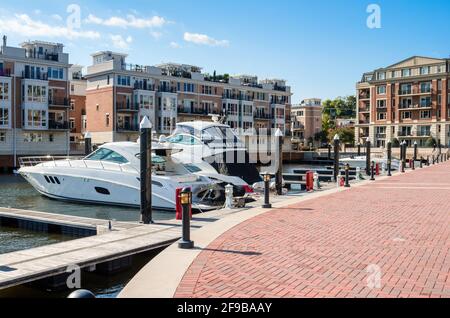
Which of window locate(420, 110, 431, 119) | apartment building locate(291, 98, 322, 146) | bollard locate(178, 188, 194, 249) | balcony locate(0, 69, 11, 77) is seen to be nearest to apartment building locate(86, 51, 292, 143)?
balcony locate(0, 69, 11, 77)

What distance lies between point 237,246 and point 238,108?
6836 centimetres

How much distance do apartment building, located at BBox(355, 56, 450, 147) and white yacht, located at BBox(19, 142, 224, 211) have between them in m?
72.3

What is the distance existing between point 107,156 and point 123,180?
5.71 ft

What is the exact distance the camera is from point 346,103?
14000cm

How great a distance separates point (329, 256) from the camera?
28.1 ft

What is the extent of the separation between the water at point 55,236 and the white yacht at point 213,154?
3.55 m

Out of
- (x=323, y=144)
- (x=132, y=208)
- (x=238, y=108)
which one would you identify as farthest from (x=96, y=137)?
(x=323, y=144)

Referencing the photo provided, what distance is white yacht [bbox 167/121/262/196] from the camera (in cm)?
2136

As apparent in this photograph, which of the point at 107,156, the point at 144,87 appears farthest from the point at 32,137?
the point at 107,156

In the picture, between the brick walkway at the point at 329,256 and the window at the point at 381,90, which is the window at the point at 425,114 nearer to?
the window at the point at 381,90

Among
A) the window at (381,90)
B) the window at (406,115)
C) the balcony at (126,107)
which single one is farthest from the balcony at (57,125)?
the window at (406,115)

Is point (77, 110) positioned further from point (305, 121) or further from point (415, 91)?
point (415, 91)

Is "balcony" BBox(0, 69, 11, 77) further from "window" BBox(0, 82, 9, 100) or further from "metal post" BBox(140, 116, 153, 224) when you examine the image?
"metal post" BBox(140, 116, 153, 224)

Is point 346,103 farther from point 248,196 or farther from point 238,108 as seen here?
point 248,196
